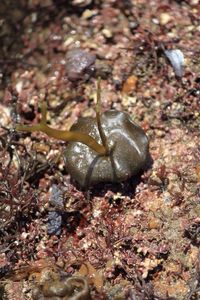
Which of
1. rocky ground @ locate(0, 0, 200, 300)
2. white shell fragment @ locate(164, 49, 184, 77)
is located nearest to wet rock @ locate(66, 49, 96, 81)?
→ rocky ground @ locate(0, 0, 200, 300)

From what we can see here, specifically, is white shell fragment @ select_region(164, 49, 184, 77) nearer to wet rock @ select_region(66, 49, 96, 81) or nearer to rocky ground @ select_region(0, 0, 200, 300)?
rocky ground @ select_region(0, 0, 200, 300)

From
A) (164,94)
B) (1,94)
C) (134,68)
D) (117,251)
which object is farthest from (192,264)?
(1,94)

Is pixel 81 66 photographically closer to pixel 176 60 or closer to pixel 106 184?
pixel 176 60

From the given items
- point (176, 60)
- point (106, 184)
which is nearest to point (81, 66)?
point (176, 60)

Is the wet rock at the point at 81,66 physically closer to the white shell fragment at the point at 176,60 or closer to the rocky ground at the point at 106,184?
the rocky ground at the point at 106,184

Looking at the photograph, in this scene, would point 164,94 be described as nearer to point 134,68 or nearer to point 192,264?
point 134,68

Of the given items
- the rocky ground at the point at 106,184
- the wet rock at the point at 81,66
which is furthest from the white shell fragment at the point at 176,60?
the wet rock at the point at 81,66
